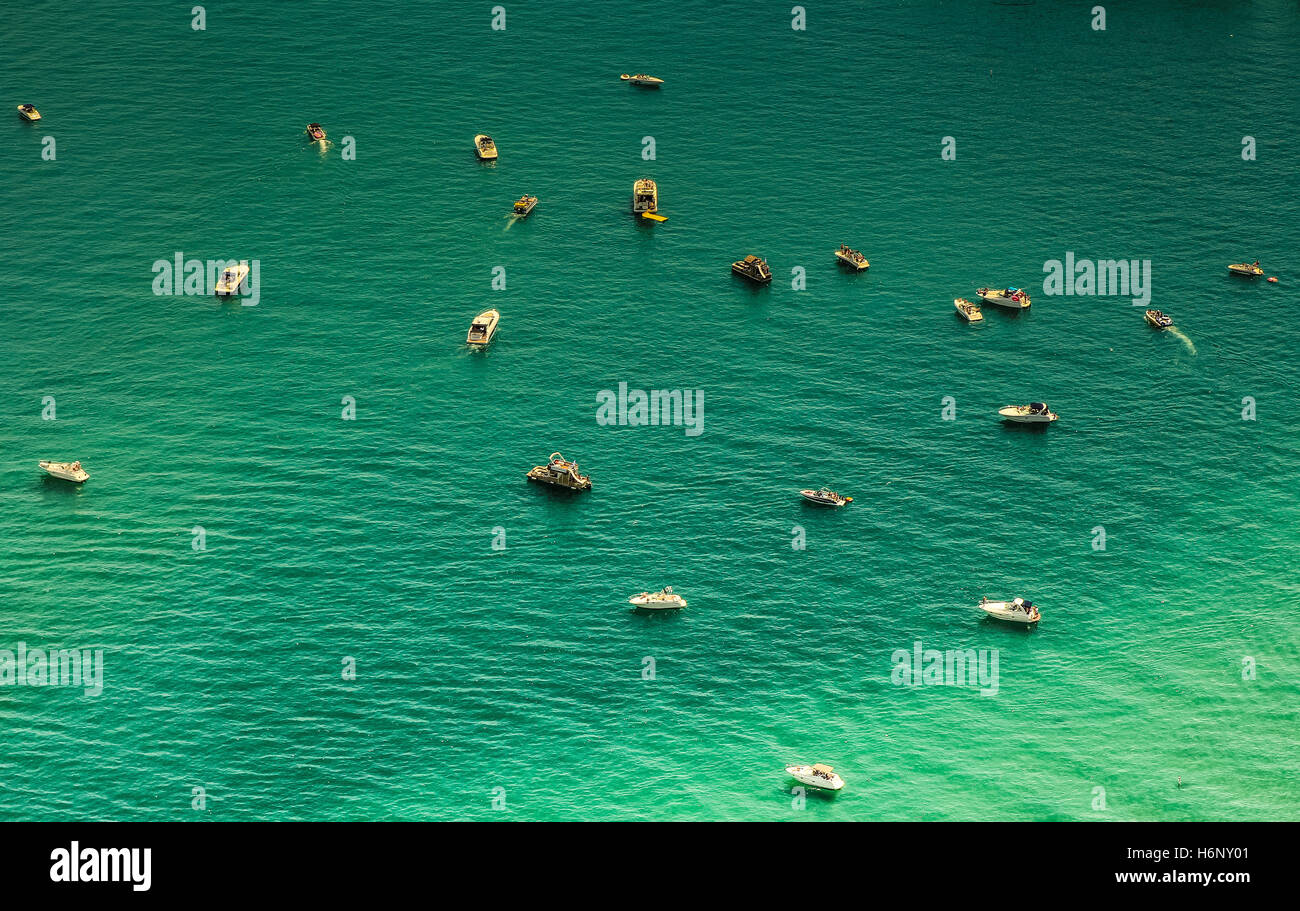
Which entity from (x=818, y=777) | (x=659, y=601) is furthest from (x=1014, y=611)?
(x=659, y=601)

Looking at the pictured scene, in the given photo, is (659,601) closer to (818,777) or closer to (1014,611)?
(818,777)

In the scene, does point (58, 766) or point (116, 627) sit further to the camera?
point (116, 627)

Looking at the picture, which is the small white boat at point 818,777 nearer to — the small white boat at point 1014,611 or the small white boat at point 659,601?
the small white boat at point 659,601

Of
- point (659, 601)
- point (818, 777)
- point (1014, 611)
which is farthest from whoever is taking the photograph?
point (659, 601)

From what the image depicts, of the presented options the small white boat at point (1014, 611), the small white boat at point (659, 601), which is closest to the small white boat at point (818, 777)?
the small white boat at point (659, 601)

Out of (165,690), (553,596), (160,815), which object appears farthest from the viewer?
(553,596)

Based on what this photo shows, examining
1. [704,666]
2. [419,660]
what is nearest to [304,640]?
[419,660]

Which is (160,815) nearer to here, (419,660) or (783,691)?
(419,660)
